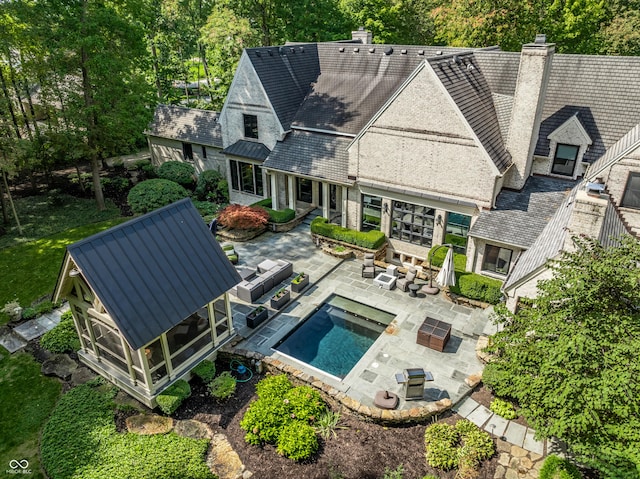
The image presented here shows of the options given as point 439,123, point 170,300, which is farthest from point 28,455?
point 439,123

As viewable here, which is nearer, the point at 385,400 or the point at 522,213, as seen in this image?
the point at 385,400

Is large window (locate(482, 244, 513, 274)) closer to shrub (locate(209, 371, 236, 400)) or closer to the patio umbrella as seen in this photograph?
the patio umbrella

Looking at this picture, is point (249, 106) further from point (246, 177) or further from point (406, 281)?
point (406, 281)

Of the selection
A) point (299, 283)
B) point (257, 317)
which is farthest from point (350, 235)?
point (257, 317)

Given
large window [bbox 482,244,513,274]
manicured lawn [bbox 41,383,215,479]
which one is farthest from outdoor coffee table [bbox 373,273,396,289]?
manicured lawn [bbox 41,383,215,479]

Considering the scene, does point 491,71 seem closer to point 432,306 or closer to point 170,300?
point 432,306
